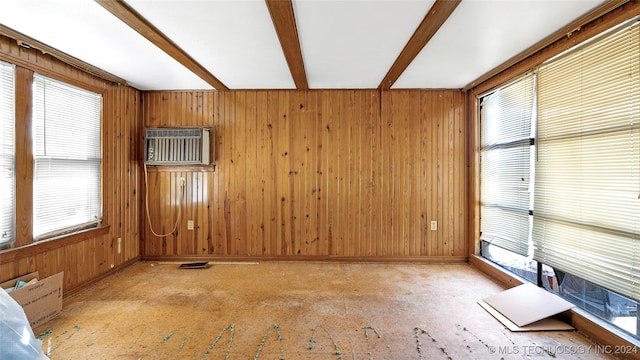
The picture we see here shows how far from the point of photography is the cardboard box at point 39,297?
183cm

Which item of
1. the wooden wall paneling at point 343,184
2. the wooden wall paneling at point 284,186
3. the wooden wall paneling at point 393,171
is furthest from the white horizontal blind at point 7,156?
the wooden wall paneling at point 393,171

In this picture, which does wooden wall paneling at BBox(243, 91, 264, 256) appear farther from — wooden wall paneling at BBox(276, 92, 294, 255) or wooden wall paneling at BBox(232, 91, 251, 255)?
wooden wall paneling at BBox(276, 92, 294, 255)

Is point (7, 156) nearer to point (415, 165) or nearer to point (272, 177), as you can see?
point (272, 177)

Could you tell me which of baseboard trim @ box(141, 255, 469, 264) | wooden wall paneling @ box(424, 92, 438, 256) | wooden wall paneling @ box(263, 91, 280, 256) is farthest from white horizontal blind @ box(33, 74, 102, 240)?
wooden wall paneling @ box(424, 92, 438, 256)

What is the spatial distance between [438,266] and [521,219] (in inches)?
43.5

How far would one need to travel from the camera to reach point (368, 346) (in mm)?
1709

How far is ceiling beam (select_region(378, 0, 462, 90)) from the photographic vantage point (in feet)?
5.34

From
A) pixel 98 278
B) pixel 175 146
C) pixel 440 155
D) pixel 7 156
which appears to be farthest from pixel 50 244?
pixel 440 155

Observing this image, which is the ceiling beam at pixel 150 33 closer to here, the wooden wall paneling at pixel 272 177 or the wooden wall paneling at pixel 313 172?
the wooden wall paneling at pixel 272 177

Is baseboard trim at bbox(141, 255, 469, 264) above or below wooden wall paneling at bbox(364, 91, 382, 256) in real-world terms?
below

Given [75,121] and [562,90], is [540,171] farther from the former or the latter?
[75,121]

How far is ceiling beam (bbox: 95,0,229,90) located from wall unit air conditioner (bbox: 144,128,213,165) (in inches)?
30.4

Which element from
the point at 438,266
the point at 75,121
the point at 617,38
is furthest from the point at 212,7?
the point at 438,266

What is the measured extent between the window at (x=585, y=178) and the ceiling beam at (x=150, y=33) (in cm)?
321
